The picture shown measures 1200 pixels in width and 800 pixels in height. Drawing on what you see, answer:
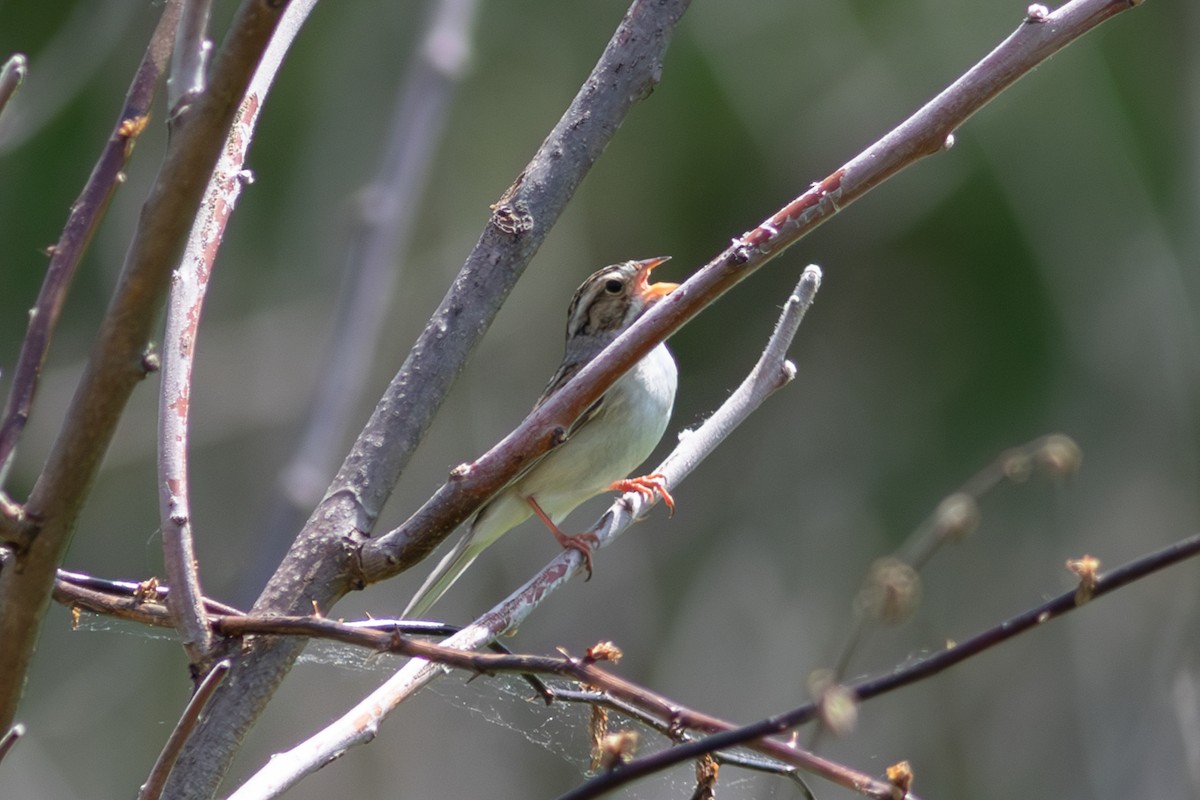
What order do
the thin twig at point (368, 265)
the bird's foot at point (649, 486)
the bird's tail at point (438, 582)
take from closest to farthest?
the bird's foot at point (649, 486)
the thin twig at point (368, 265)
the bird's tail at point (438, 582)

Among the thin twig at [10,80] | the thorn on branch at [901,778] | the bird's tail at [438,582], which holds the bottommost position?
the thorn on branch at [901,778]

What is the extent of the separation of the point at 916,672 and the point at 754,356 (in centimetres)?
812

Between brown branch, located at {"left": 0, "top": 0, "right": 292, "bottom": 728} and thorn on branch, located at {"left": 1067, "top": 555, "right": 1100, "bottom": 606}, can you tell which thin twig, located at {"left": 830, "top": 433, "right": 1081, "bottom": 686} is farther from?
brown branch, located at {"left": 0, "top": 0, "right": 292, "bottom": 728}

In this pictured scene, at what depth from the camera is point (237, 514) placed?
7.67 m

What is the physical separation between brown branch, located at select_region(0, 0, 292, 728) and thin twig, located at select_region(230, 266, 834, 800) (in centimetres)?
41

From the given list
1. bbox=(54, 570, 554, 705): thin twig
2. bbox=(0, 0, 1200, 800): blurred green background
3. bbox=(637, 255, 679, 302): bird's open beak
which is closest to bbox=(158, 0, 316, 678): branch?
bbox=(54, 570, 554, 705): thin twig

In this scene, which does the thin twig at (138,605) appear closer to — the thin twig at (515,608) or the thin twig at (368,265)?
the thin twig at (515,608)

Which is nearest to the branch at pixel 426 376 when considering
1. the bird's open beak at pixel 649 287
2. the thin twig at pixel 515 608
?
the thin twig at pixel 515 608

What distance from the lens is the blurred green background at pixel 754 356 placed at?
768cm

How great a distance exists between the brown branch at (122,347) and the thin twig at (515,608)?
41 cm

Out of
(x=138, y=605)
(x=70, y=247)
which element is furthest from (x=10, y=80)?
(x=138, y=605)

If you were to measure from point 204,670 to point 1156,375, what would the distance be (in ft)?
26.6

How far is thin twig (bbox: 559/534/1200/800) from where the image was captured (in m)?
1.07

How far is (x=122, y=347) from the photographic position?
1233mm
